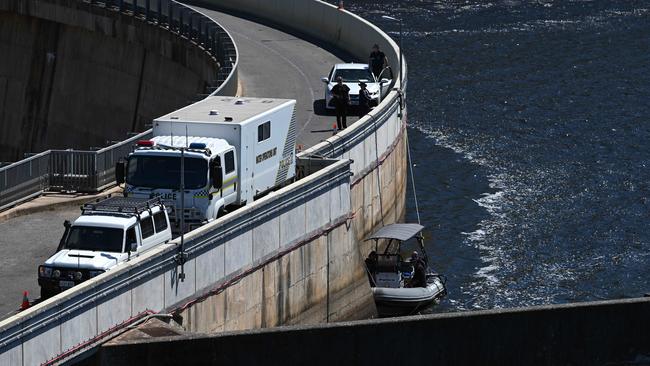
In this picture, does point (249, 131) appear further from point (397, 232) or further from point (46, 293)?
point (397, 232)

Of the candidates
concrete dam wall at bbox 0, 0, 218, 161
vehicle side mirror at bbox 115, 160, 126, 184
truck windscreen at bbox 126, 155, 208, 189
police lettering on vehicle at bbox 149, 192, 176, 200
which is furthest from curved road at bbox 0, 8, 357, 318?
concrete dam wall at bbox 0, 0, 218, 161

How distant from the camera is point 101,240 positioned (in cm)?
2964

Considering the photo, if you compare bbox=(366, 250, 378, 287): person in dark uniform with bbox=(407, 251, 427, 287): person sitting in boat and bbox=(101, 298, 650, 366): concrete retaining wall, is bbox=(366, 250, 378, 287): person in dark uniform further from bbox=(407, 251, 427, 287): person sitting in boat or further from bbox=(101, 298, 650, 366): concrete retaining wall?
bbox=(101, 298, 650, 366): concrete retaining wall

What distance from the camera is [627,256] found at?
48031mm

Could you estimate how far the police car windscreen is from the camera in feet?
171

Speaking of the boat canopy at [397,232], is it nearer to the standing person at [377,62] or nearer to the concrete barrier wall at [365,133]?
the concrete barrier wall at [365,133]

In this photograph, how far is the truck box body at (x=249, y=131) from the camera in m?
34.7

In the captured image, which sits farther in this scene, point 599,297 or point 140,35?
point 140,35

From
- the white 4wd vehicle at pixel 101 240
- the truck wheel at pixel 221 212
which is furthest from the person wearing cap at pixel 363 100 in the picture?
the white 4wd vehicle at pixel 101 240

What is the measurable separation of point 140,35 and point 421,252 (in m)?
20.0

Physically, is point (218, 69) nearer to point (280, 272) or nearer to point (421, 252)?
point (421, 252)

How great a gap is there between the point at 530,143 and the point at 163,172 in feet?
107

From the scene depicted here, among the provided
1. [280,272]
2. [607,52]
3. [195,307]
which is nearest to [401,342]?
[195,307]

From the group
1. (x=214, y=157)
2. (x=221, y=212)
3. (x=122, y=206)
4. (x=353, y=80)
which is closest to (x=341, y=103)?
(x=353, y=80)
